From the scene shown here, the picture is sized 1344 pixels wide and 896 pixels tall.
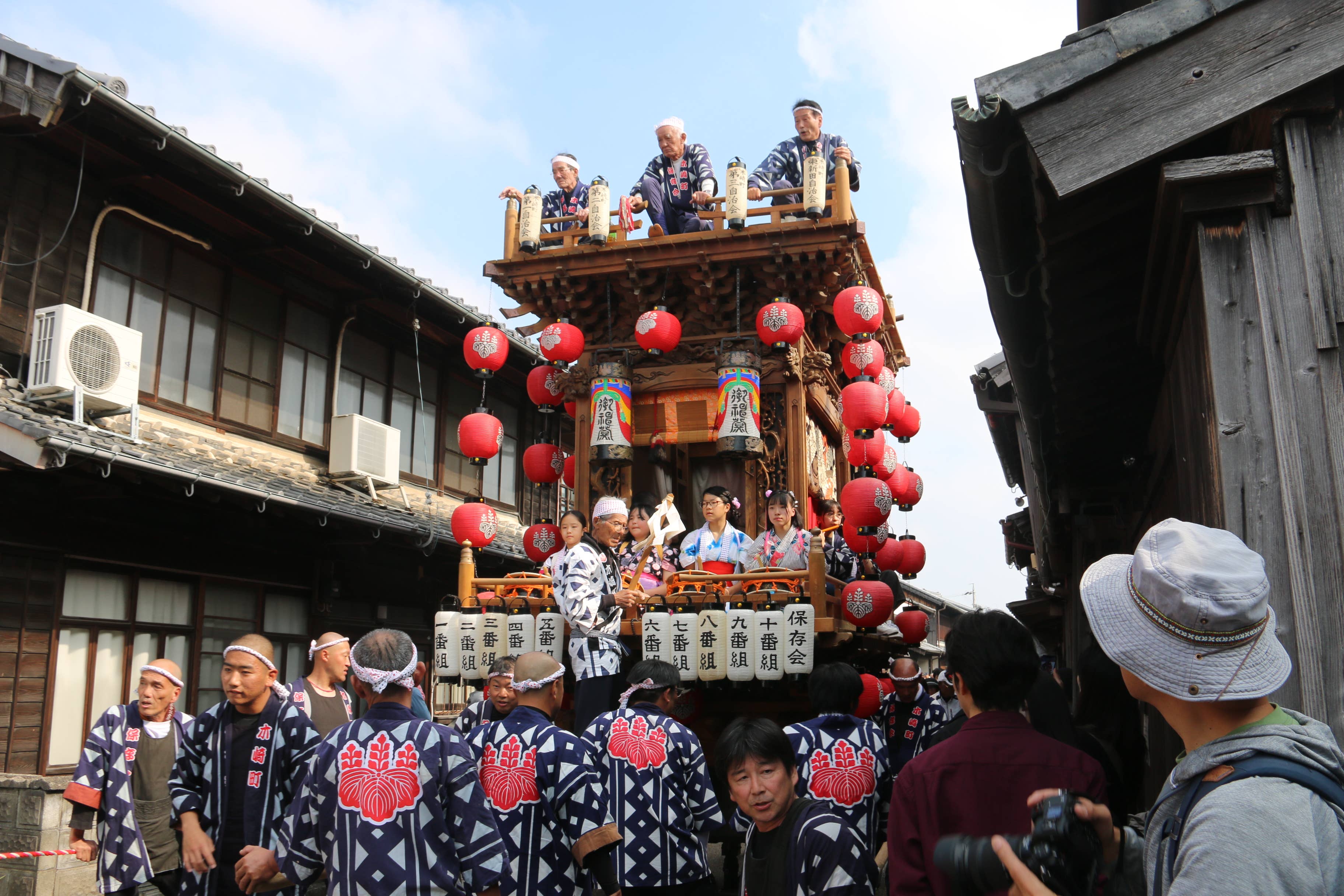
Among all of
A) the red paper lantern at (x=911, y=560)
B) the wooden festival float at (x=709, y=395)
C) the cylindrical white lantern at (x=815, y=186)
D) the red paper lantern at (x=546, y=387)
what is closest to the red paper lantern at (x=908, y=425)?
the wooden festival float at (x=709, y=395)

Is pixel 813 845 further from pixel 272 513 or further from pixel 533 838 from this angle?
pixel 272 513

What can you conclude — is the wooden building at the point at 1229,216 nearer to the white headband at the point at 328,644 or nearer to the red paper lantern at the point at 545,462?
the white headband at the point at 328,644

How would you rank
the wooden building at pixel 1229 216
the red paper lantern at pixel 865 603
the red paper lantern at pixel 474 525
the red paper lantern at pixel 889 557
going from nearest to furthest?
1. the wooden building at pixel 1229 216
2. the red paper lantern at pixel 865 603
3. the red paper lantern at pixel 474 525
4. the red paper lantern at pixel 889 557

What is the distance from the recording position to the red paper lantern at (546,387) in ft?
40.2

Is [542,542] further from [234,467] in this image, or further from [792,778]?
[792,778]

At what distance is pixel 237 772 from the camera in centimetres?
482

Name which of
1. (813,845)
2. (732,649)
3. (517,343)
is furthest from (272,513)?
(813,845)

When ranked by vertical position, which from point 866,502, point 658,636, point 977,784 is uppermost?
point 866,502

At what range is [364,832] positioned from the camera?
3.90 m

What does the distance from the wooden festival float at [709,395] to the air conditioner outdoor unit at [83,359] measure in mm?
3474

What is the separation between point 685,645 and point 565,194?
650 cm

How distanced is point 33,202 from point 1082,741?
11.0 m

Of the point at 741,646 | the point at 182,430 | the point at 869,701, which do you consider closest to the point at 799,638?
the point at 741,646

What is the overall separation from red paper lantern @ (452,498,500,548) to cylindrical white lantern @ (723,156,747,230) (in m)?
4.15
